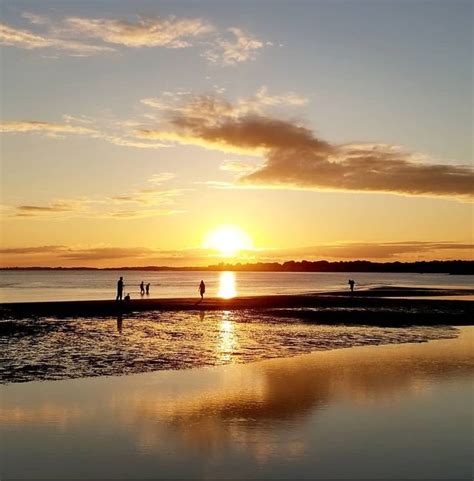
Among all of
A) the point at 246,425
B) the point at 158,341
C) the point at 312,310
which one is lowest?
the point at 246,425

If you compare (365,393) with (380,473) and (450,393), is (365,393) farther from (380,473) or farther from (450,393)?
(380,473)

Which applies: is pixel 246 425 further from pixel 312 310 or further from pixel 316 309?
pixel 316 309

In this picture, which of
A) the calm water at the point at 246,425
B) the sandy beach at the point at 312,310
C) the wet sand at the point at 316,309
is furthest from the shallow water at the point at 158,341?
the wet sand at the point at 316,309

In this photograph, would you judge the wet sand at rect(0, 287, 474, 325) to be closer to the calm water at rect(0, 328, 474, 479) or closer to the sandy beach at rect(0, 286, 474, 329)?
the sandy beach at rect(0, 286, 474, 329)

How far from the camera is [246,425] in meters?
13.7

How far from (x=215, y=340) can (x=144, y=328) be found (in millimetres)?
6847

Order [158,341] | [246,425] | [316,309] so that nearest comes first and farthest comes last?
[246,425] → [158,341] → [316,309]

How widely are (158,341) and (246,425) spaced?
15.7 meters

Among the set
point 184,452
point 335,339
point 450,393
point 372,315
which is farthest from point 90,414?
point 372,315

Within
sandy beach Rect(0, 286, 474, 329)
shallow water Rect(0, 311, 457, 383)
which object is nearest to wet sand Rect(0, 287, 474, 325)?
sandy beach Rect(0, 286, 474, 329)

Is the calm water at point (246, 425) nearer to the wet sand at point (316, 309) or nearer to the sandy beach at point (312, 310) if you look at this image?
the sandy beach at point (312, 310)

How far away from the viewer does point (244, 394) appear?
1717 centimetres

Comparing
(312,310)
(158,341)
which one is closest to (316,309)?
(312,310)

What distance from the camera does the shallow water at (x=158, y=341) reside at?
72.1ft
